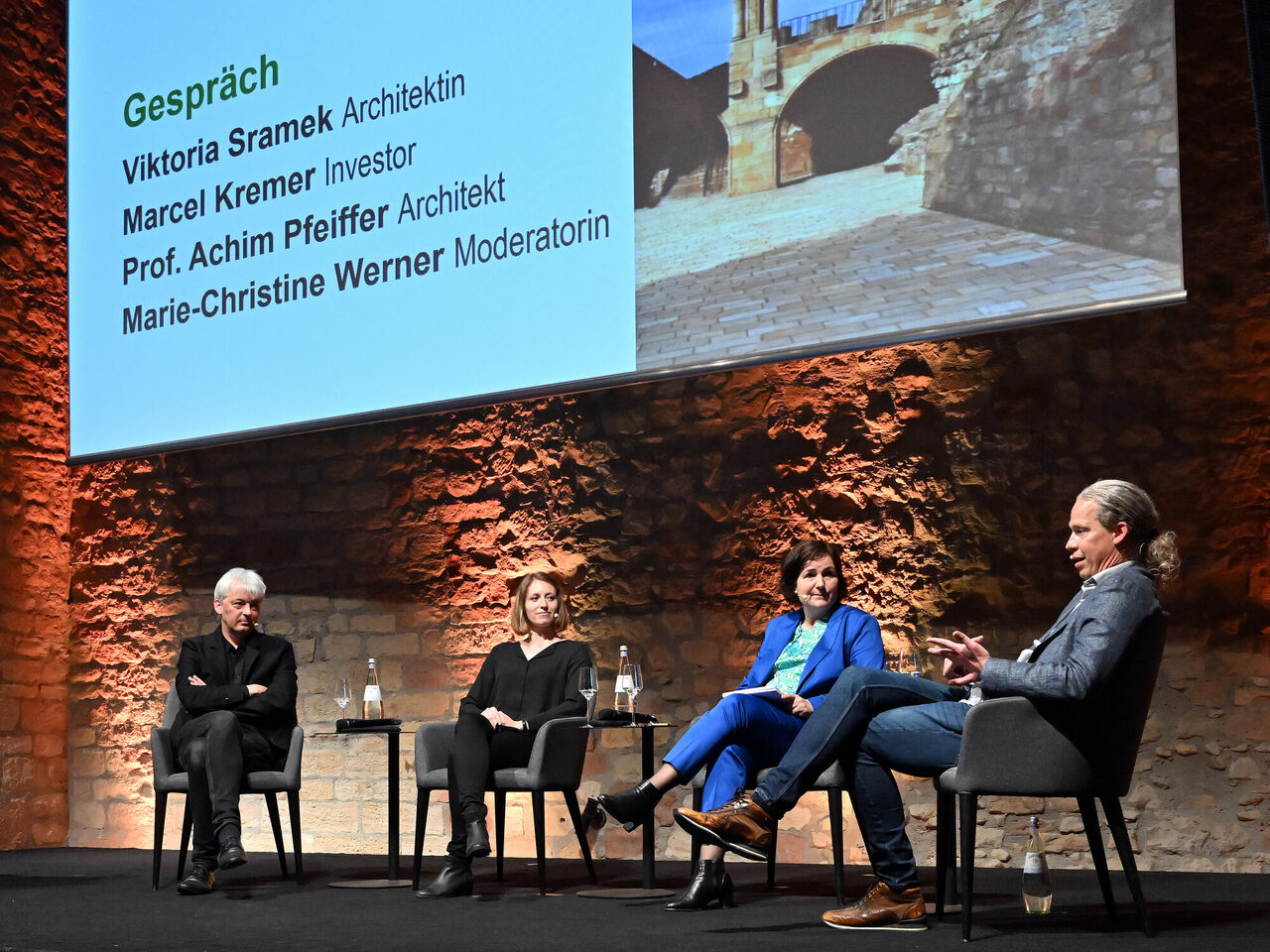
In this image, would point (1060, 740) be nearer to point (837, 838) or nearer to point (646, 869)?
point (837, 838)

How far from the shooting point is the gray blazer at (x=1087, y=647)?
2.90 meters

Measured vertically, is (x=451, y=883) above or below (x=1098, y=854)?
below

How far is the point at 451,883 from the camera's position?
4098mm

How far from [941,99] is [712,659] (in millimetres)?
2271

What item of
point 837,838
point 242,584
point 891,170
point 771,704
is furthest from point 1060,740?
point 242,584

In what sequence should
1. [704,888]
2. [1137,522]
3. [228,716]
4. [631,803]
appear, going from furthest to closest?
[228,716]
[704,888]
[631,803]
[1137,522]

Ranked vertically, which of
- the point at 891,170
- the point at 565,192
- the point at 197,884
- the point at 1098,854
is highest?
the point at 565,192

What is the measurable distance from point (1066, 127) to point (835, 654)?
157 centimetres

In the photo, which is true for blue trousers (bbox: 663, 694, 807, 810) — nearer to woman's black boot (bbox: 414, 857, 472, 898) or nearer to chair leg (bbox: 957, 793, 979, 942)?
chair leg (bbox: 957, 793, 979, 942)

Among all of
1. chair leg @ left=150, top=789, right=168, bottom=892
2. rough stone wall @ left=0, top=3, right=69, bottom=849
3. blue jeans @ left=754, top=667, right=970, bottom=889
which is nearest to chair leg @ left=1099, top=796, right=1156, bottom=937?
blue jeans @ left=754, top=667, right=970, bottom=889

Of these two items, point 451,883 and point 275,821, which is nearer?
point 451,883

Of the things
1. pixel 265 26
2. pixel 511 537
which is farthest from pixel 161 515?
pixel 265 26

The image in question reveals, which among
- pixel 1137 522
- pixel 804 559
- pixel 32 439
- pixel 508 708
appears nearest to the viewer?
pixel 1137 522

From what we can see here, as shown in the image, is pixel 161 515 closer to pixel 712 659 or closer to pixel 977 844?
pixel 712 659
